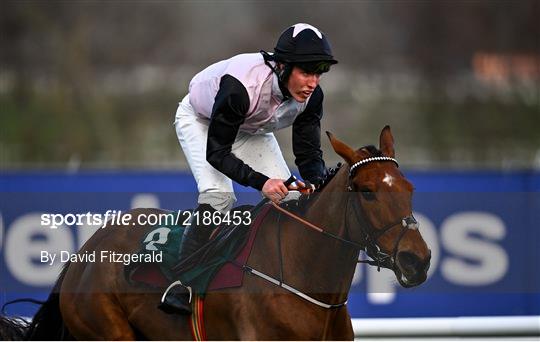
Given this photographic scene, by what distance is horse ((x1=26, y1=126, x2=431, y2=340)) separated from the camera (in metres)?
3.67

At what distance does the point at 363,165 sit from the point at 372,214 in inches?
7.3

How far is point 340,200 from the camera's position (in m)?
3.85

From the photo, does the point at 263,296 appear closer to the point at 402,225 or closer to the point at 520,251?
the point at 402,225

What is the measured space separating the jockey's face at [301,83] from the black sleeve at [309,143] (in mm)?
294

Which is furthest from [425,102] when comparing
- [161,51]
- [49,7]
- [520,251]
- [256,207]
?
[256,207]

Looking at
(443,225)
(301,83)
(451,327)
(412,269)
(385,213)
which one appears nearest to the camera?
(412,269)

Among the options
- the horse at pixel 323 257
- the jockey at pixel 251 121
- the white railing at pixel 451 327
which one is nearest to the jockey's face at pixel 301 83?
the jockey at pixel 251 121

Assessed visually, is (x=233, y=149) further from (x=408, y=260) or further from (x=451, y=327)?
(x=451, y=327)

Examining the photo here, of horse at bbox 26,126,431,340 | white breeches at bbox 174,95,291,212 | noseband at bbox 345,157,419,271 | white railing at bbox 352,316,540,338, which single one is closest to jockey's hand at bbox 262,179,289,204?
horse at bbox 26,126,431,340

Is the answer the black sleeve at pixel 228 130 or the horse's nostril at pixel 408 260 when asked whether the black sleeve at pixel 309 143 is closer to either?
the black sleeve at pixel 228 130

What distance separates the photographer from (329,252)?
3.86 meters

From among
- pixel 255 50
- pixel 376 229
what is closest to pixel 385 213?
pixel 376 229

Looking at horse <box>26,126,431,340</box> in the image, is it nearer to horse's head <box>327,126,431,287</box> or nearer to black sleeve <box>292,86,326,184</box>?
horse's head <box>327,126,431,287</box>

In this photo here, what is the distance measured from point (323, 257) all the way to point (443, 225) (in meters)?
2.67
